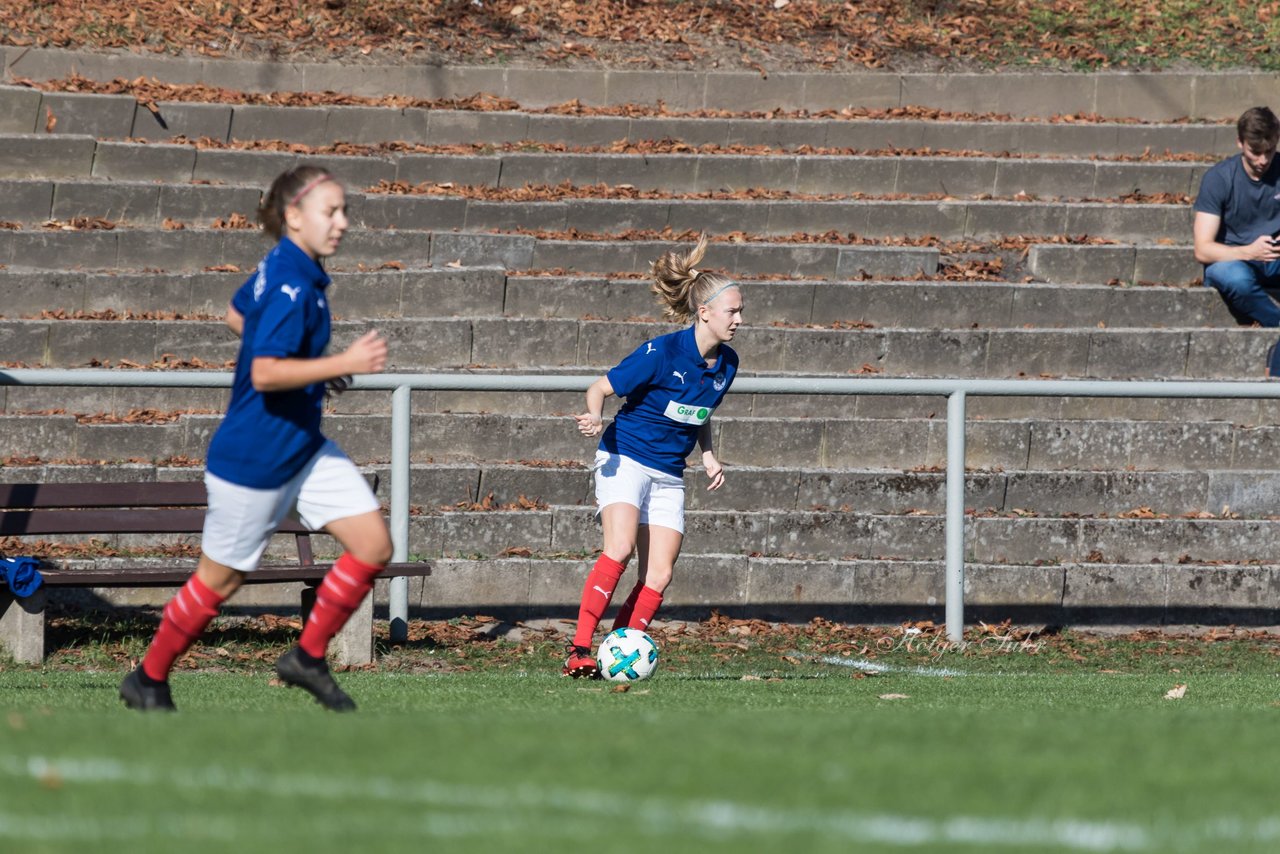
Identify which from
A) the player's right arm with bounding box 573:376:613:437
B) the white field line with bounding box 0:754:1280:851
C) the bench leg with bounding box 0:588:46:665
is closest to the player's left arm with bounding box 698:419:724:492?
the player's right arm with bounding box 573:376:613:437

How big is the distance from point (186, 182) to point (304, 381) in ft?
27.6

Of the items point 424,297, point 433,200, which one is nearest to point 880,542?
point 424,297

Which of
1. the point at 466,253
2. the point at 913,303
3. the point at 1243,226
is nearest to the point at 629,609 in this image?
the point at 913,303

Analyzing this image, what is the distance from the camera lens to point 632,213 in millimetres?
13172

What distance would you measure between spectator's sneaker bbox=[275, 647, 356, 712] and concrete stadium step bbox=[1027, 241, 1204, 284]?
8435mm

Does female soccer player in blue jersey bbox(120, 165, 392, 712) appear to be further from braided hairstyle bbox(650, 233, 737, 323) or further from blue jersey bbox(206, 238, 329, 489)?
braided hairstyle bbox(650, 233, 737, 323)

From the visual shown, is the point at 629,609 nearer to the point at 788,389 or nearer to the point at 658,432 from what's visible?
the point at 658,432

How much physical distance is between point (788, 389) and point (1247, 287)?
4.38 m

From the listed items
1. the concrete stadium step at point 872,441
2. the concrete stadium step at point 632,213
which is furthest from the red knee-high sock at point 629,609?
the concrete stadium step at point 632,213

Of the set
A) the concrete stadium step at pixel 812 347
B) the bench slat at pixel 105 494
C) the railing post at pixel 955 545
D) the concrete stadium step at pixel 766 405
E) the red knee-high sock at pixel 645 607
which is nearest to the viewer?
the red knee-high sock at pixel 645 607

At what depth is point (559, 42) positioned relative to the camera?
16078 millimetres

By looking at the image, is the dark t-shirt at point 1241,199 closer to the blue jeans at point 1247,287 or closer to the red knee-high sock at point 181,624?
the blue jeans at point 1247,287

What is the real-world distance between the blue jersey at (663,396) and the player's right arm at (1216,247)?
528 centimetres

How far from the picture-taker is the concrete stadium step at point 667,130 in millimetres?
13961
